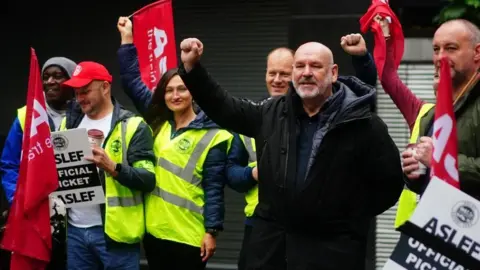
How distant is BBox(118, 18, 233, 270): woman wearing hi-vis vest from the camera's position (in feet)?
22.3

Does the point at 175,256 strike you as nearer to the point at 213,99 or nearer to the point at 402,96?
the point at 213,99

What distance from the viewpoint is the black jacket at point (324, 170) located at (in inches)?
200

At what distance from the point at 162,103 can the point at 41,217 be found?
121cm

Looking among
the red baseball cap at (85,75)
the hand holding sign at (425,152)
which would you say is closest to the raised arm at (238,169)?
the red baseball cap at (85,75)

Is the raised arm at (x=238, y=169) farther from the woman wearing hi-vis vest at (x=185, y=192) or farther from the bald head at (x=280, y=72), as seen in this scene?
the bald head at (x=280, y=72)

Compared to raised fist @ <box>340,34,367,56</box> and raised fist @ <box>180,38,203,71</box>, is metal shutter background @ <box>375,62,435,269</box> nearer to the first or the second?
raised fist @ <box>340,34,367,56</box>

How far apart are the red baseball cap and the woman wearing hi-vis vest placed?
46cm

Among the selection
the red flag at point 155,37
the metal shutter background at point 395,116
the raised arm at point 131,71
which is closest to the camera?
the raised arm at point 131,71

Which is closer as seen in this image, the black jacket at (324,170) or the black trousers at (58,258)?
the black jacket at (324,170)

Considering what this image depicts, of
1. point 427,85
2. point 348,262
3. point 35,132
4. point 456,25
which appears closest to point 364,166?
point 348,262

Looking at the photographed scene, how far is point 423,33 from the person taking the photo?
9.60 m

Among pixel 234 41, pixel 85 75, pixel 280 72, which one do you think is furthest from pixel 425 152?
pixel 234 41

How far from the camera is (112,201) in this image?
22.0 ft

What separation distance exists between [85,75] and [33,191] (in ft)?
2.96
